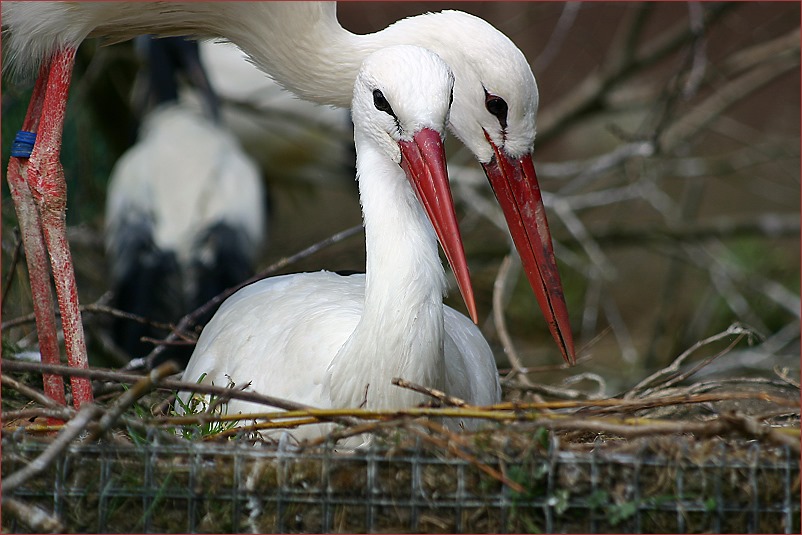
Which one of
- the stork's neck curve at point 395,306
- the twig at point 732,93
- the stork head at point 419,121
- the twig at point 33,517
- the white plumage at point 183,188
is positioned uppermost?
the twig at point 732,93

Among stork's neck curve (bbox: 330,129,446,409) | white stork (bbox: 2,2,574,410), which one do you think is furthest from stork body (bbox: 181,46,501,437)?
white stork (bbox: 2,2,574,410)

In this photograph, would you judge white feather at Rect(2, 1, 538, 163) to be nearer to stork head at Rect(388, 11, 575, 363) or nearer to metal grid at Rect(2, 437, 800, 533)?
stork head at Rect(388, 11, 575, 363)

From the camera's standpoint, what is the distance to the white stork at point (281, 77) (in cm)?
266

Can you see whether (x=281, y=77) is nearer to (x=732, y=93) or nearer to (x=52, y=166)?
(x=52, y=166)

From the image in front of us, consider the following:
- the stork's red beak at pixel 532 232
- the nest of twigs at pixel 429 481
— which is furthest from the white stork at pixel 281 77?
the nest of twigs at pixel 429 481

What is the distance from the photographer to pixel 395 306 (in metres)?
2.15

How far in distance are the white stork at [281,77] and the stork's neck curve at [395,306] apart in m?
0.51

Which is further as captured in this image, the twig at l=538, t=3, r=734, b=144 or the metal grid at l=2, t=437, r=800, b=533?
the twig at l=538, t=3, r=734, b=144

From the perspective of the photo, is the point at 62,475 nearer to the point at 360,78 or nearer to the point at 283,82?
the point at 360,78

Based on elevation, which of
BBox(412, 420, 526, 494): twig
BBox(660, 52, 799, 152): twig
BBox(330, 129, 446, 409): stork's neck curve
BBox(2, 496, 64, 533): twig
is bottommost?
BBox(2, 496, 64, 533): twig

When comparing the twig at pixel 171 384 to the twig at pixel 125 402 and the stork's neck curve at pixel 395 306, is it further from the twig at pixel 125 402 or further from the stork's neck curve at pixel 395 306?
the stork's neck curve at pixel 395 306

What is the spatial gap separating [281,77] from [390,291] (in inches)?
36.8

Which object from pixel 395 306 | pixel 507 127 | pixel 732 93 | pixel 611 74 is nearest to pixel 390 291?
pixel 395 306

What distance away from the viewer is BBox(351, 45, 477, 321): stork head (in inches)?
84.4
